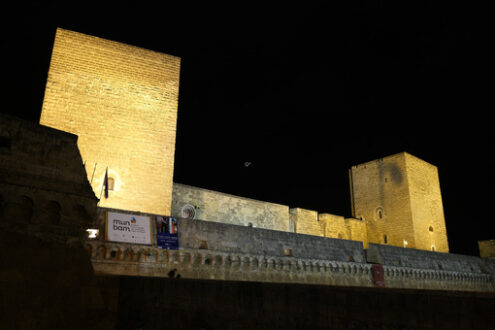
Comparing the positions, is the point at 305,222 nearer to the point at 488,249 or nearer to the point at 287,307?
the point at 287,307

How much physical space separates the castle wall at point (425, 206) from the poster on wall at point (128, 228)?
19.0 metres

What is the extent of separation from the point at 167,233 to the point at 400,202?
18.9 m

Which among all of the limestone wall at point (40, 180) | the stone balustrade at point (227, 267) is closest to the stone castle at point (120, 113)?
the stone balustrade at point (227, 267)

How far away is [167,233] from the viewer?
8.91m

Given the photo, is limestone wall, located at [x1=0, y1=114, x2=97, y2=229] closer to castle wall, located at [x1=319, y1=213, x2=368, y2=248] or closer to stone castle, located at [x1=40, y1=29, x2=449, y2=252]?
stone castle, located at [x1=40, y1=29, x2=449, y2=252]

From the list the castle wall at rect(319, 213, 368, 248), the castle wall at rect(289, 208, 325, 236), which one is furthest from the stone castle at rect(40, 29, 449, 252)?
the castle wall at rect(319, 213, 368, 248)

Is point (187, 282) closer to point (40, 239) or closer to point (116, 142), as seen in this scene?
point (40, 239)

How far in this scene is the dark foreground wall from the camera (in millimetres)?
3936

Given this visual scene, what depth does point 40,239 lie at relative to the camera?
5.84 meters

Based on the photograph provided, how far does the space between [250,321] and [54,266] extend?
3254 mm

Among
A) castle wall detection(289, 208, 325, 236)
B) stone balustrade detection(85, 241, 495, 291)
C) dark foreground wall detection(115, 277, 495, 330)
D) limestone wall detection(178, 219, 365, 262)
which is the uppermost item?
castle wall detection(289, 208, 325, 236)

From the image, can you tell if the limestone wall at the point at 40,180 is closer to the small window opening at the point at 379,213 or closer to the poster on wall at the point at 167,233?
the poster on wall at the point at 167,233

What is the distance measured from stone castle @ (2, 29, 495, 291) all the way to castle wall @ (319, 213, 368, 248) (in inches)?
222

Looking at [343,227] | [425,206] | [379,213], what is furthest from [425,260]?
[425,206]
